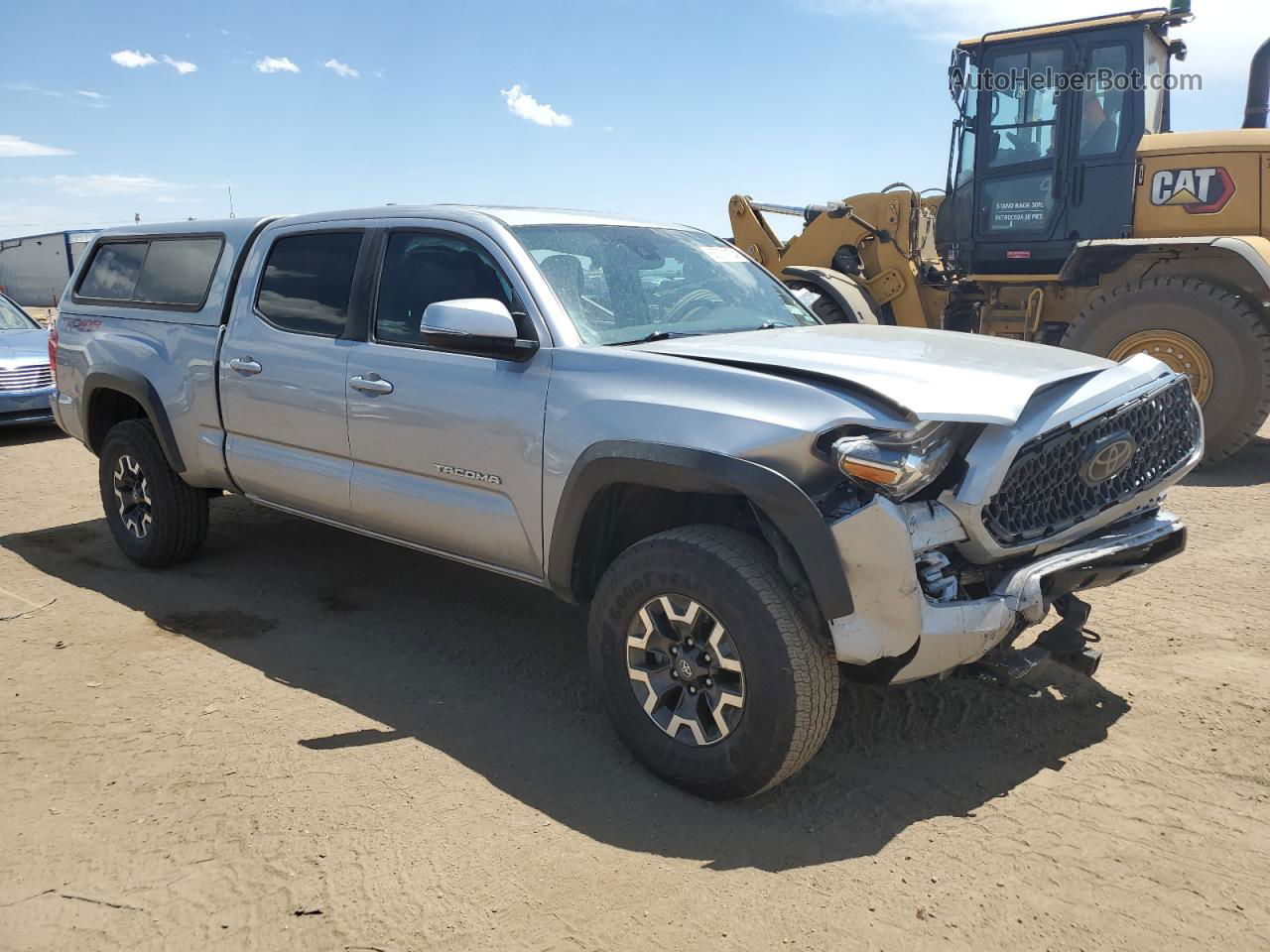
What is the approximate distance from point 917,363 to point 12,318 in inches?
462

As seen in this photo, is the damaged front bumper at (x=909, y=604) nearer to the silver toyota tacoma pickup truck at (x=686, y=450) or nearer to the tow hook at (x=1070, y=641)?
the silver toyota tacoma pickup truck at (x=686, y=450)

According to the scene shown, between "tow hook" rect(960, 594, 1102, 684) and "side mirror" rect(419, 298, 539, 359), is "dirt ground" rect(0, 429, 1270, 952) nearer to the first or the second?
"tow hook" rect(960, 594, 1102, 684)

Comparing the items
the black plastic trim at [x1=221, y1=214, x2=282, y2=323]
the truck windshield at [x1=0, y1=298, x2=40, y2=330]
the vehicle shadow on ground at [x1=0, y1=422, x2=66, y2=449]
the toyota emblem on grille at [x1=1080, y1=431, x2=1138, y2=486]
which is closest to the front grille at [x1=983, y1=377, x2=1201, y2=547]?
the toyota emblem on grille at [x1=1080, y1=431, x2=1138, y2=486]

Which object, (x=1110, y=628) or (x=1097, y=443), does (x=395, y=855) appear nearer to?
(x=1097, y=443)

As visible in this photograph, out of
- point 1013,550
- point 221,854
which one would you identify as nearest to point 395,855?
point 221,854

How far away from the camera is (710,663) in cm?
323

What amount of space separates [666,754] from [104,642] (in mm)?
2952

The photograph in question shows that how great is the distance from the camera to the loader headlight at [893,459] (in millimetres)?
2916

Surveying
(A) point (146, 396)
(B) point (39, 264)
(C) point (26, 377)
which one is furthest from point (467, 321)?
(B) point (39, 264)

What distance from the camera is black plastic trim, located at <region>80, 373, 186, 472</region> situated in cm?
542

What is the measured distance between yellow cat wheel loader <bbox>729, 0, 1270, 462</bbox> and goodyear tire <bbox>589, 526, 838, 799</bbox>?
6.11 m

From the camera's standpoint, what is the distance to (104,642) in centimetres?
475

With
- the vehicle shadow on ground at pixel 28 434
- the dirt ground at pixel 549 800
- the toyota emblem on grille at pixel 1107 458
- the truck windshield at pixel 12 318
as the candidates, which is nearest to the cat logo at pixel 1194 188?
the dirt ground at pixel 549 800

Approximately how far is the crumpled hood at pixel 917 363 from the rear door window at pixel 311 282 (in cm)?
165
